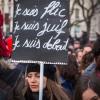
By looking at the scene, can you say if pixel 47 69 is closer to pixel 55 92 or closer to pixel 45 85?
pixel 45 85

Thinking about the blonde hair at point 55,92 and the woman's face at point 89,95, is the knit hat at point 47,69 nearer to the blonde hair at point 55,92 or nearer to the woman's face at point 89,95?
the blonde hair at point 55,92

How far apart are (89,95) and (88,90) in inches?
1.7

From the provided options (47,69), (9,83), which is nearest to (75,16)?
(47,69)

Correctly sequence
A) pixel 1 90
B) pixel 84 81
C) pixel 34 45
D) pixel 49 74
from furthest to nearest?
pixel 49 74 → pixel 34 45 → pixel 1 90 → pixel 84 81

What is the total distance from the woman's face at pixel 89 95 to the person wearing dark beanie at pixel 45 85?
1.29m

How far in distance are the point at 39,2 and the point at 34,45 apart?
447 mm

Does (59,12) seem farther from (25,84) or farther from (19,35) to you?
(25,84)

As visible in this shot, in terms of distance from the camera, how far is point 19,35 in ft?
14.7

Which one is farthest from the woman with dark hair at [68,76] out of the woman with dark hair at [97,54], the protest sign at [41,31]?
the protest sign at [41,31]

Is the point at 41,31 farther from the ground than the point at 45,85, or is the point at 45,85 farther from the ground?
the point at 41,31

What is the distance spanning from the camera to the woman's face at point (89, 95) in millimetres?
3256

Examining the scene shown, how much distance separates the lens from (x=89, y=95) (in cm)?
327

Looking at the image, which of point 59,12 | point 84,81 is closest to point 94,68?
point 59,12

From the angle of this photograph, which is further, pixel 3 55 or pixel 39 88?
pixel 39 88
